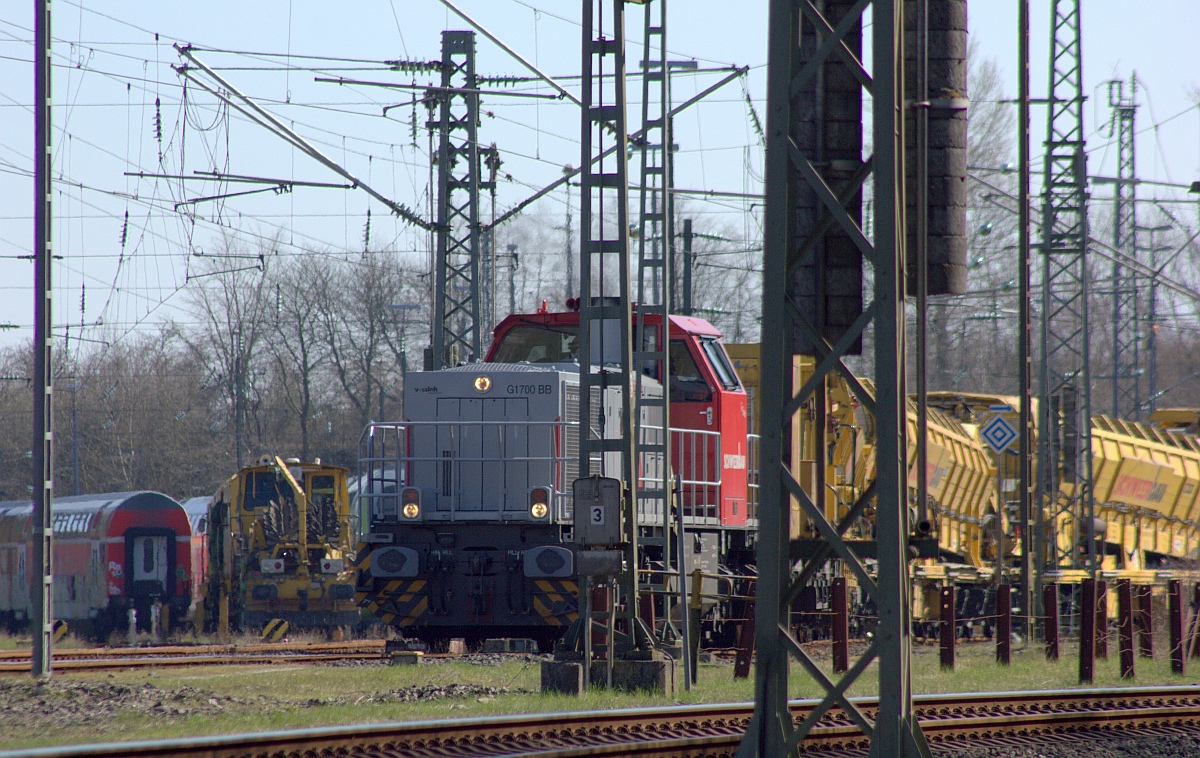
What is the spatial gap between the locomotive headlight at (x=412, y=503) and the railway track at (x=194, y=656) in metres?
1.63

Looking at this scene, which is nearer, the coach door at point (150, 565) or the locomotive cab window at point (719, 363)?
the locomotive cab window at point (719, 363)

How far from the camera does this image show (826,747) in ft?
30.0

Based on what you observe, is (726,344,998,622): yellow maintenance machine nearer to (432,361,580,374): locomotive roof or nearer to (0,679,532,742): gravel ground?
(432,361,580,374): locomotive roof

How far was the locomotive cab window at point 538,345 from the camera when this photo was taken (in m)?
16.8

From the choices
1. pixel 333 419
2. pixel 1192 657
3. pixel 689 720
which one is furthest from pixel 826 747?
pixel 333 419

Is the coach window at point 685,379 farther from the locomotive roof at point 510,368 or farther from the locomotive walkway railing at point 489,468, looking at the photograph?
the locomotive roof at point 510,368

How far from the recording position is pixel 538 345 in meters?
16.9

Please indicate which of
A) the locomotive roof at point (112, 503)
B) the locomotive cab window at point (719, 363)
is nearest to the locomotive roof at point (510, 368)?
the locomotive cab window at point (719, 363)

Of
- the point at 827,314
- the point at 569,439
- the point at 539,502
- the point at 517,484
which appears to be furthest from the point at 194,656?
the point at 827,314

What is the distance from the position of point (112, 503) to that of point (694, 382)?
17624 mm

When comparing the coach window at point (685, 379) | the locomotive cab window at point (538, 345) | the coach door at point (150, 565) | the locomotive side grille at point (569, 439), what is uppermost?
the locomotive cab window at point (538, 345)

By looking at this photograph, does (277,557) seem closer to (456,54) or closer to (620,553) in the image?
(456,54)

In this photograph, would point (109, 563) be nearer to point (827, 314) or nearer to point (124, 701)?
point (124, 701)

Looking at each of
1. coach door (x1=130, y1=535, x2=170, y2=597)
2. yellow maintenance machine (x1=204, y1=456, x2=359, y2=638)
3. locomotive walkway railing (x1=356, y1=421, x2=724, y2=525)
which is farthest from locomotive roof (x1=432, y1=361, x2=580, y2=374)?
coach door (x1=130, y1=535, x2=170, y2=597)
